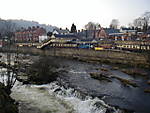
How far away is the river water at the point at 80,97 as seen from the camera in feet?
48.4

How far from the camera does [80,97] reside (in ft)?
56.2

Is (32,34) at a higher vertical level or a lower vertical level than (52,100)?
higher

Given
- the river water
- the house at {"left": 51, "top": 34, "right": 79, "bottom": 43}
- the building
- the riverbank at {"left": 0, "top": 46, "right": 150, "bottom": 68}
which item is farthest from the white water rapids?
the building

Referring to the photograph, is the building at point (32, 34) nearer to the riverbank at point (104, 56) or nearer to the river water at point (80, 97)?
the riverbank at point (104, 56)

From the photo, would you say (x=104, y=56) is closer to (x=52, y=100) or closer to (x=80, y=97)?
(x=80, y=97)

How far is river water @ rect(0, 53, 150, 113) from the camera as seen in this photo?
48.4ft

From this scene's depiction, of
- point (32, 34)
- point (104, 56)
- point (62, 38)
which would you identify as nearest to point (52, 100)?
point (104, 56)

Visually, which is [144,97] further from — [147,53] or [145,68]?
[147,53]

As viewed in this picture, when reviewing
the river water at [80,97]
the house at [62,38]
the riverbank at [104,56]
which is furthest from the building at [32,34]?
the river water at [80,97]

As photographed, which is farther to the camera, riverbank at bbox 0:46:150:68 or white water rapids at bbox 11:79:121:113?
riverbank at bbox 0:46:150:68

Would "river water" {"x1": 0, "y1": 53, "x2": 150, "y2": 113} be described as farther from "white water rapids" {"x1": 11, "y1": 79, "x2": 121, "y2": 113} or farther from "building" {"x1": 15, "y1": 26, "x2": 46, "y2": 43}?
"building" {"x1": 15, "y1": 26, "x2": 46, "y2": 43}

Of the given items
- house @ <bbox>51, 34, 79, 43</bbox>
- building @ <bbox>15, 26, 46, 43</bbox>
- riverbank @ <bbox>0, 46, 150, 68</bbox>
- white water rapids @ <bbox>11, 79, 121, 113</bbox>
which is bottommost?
white water rapids @ <bbox>11, 79, 121, 113</bbox>

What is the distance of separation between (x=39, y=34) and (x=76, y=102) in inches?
2893

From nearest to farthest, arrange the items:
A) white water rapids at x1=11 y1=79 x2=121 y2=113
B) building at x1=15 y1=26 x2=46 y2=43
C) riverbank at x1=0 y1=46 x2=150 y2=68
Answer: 1. white water rapids at x1=11 y1=79 x2=121 y2=113
2. riverbank at x1=0 y1=46 x2=150 y2=68
3. building at x1=15 y1=26 x2=46 y2=43
